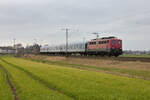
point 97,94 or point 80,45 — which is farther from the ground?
point 80,45

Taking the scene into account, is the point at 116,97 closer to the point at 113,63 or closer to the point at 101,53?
the point at 113,63

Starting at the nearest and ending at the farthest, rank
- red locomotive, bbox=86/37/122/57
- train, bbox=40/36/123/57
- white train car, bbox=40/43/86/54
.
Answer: red locomotive, bbox=86/37/122/57, train, bbox=40/36/123/57, white train car, bbox=40/43/86/54

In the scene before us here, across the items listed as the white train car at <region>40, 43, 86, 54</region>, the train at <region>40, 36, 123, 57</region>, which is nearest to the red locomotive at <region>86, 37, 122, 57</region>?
the train at <region>40, 36, 123, 57</region>

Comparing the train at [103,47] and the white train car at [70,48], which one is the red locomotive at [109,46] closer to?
the train at [103,47]

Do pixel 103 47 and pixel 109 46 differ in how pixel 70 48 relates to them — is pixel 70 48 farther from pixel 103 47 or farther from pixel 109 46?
pixel 109 46

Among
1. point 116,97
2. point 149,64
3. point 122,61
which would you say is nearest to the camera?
point 116,97

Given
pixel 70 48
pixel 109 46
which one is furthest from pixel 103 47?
pixel 70 48

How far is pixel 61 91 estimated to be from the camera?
13.8m

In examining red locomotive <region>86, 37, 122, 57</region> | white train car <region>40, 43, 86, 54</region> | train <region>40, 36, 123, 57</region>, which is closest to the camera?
red locomotive <region>86, 37, 122, 57</region>

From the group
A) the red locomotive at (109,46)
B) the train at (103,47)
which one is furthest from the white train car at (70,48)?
the red locomotive at (109,46)

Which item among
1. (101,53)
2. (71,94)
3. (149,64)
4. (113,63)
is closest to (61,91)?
(71,94)

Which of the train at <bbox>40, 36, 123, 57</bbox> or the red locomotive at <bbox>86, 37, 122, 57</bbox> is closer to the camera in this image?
the red locomotive at <bbox>86, 37, 122, 57</bbox>

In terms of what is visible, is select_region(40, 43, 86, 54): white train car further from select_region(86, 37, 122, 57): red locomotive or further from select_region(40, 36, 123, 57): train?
select_region(86, 37, 122, 57): red locomotive

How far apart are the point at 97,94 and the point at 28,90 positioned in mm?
5392
